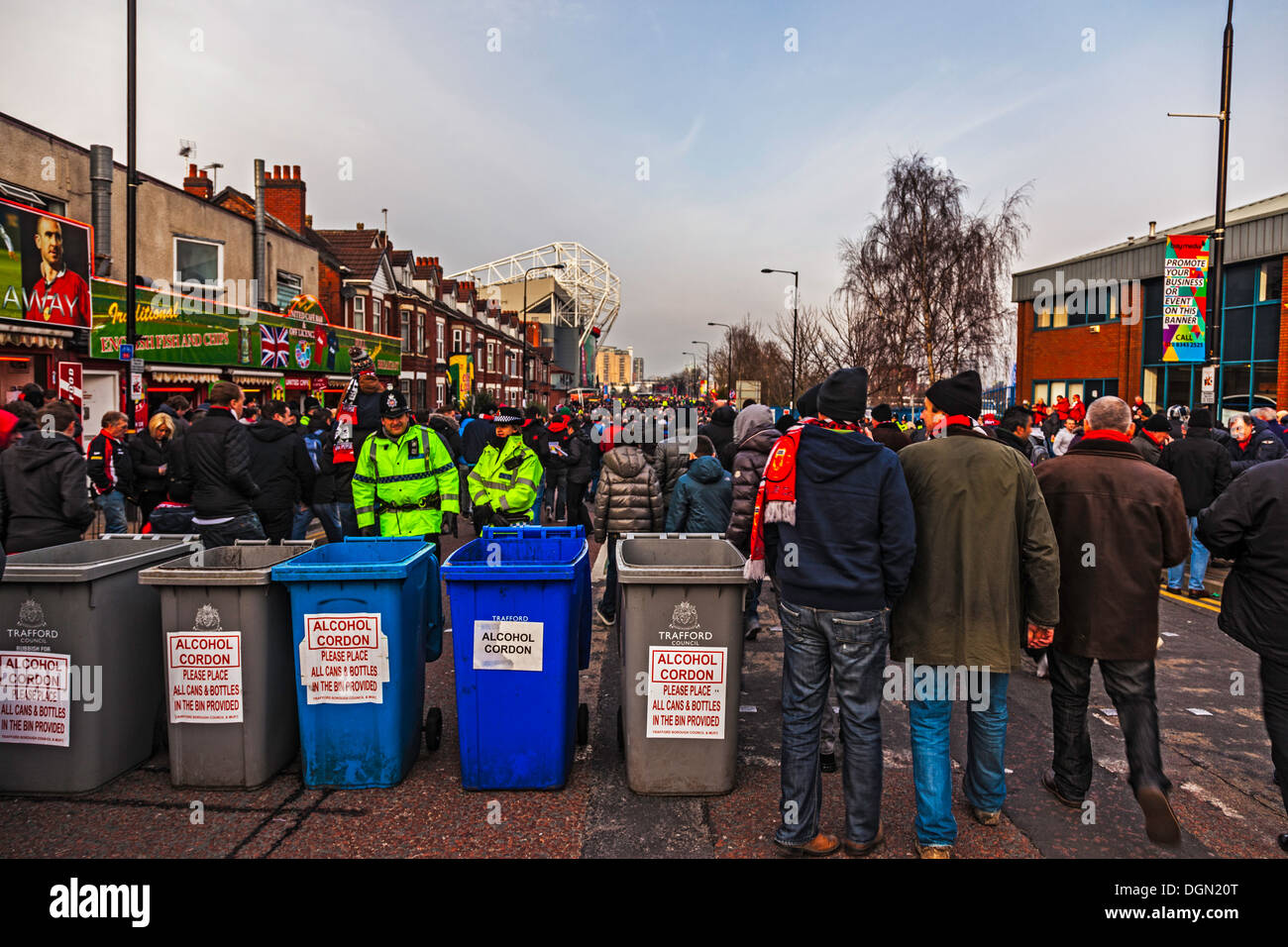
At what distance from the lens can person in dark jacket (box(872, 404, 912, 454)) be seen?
25.8ft

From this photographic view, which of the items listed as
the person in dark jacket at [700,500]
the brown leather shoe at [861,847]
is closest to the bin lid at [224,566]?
the person in dark jacket at [700,500]

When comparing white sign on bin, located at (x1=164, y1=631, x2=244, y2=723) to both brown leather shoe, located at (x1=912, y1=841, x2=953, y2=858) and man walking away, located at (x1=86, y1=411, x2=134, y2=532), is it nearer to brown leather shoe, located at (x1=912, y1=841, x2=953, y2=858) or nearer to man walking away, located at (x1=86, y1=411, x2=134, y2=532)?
brown leather shoe, located at (x1=912, y1=841, x2=953, y2=858)

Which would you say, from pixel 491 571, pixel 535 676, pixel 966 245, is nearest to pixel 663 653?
pixel 535 676

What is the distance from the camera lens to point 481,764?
4.18 metres

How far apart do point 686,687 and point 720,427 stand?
22.5 ft

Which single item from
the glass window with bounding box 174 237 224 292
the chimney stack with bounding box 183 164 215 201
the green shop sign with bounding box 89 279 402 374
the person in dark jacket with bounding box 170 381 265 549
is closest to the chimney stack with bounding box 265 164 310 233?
the chimney stack with bounding box 183 164 215 201

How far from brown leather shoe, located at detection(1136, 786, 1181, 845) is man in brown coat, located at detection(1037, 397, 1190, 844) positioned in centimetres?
4

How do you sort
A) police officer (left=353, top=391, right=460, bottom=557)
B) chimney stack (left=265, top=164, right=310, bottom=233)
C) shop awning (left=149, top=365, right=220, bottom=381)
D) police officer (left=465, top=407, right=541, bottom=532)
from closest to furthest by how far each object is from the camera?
police officer (left=353, top=391, right=460, bottom=557)
police officer (left=465, top=407, right=541, bottom=532)
shop awning (left=149, top=365, right=220, bottom=381)
chimney stack (left=265, top=164, right=310, bottom=233)

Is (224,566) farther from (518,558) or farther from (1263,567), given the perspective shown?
(1263,567)

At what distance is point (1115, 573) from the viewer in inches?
156

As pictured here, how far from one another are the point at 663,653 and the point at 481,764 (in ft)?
3.53

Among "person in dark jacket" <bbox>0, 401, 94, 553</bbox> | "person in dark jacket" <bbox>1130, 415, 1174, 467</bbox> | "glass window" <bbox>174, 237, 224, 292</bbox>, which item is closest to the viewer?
"person in dark jacket" <bbox>0, 401, 94, 553</bbox>

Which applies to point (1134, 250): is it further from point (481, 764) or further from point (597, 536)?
point (481, 764)

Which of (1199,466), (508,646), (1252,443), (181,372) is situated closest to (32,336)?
(181,372)
